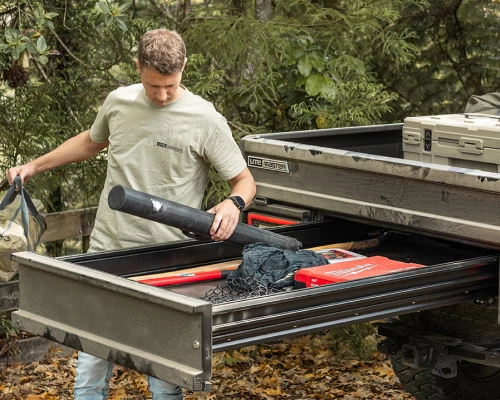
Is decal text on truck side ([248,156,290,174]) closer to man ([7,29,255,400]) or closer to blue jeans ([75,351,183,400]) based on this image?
man ([7,29,255,400])

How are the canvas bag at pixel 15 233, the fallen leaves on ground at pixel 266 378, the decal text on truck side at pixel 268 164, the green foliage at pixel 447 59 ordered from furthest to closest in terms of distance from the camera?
the green foliage at pixel 447 59, the fallen leaves on ground at pixel 266 378, the decal text on truck side at pixel 268 164, the canvas bag at pixel 15 233

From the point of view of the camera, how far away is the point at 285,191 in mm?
4957

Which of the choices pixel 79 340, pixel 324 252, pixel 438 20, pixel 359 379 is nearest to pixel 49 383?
pixel 359 379

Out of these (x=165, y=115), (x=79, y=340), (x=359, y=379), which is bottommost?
(x=359, y=379)

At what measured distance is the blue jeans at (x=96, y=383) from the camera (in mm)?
4168

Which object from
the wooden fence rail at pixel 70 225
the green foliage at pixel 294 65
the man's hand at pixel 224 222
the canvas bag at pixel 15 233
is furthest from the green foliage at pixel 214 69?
the man's hand at pixel 224 222

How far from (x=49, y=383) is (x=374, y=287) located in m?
3.24

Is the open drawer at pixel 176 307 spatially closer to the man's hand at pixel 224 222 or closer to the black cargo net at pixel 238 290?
the black cargo net at pixel 238 290

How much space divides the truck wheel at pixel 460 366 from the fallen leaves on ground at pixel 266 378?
70 cm

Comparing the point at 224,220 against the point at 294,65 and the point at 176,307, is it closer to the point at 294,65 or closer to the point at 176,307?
the point at 176,307

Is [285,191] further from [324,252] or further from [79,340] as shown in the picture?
[79,340]

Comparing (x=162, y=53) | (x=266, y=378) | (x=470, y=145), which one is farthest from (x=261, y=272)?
(x=266, y=378)

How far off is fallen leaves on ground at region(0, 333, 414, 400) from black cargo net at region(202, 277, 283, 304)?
7.26ft

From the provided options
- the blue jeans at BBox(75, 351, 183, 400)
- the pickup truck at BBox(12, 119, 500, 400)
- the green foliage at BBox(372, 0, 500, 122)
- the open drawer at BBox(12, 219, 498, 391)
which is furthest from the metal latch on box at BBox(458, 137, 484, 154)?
the green foliage at BBox(372, 0, 500, 122)
